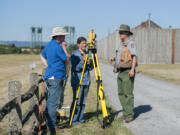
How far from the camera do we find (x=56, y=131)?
546cm

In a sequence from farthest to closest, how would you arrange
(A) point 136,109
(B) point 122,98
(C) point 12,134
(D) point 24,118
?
(A) point 136,109
(B) point 122,98
(D) point 24,118
(C) point 12,134

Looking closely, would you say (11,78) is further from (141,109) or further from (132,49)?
(132,49)

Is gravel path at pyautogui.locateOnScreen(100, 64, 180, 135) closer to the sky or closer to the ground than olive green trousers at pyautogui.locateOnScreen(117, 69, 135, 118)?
closer to the ground

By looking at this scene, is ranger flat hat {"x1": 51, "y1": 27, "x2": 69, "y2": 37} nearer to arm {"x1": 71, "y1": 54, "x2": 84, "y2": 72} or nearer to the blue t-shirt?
the blue t-shirt

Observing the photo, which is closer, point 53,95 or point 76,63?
point 53,95

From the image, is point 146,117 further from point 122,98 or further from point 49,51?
point 49,51

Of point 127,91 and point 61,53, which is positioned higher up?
point 61,53

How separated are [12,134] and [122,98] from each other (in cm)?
294

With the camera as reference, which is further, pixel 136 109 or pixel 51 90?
pixel 136 109

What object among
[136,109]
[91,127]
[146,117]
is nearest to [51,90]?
[91,127]

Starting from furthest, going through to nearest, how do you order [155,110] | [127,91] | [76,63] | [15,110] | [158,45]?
[158,45] < [155,110] < [127,91] < [76,63] < [15,110]

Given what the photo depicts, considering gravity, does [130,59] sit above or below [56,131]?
above

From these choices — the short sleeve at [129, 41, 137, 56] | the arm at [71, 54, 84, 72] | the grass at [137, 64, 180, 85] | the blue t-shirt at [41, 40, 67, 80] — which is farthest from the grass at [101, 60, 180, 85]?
the blue t-shirt at [41, 40, 67, 80]

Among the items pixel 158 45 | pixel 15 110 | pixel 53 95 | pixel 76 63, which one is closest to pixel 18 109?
pixel 15 110
